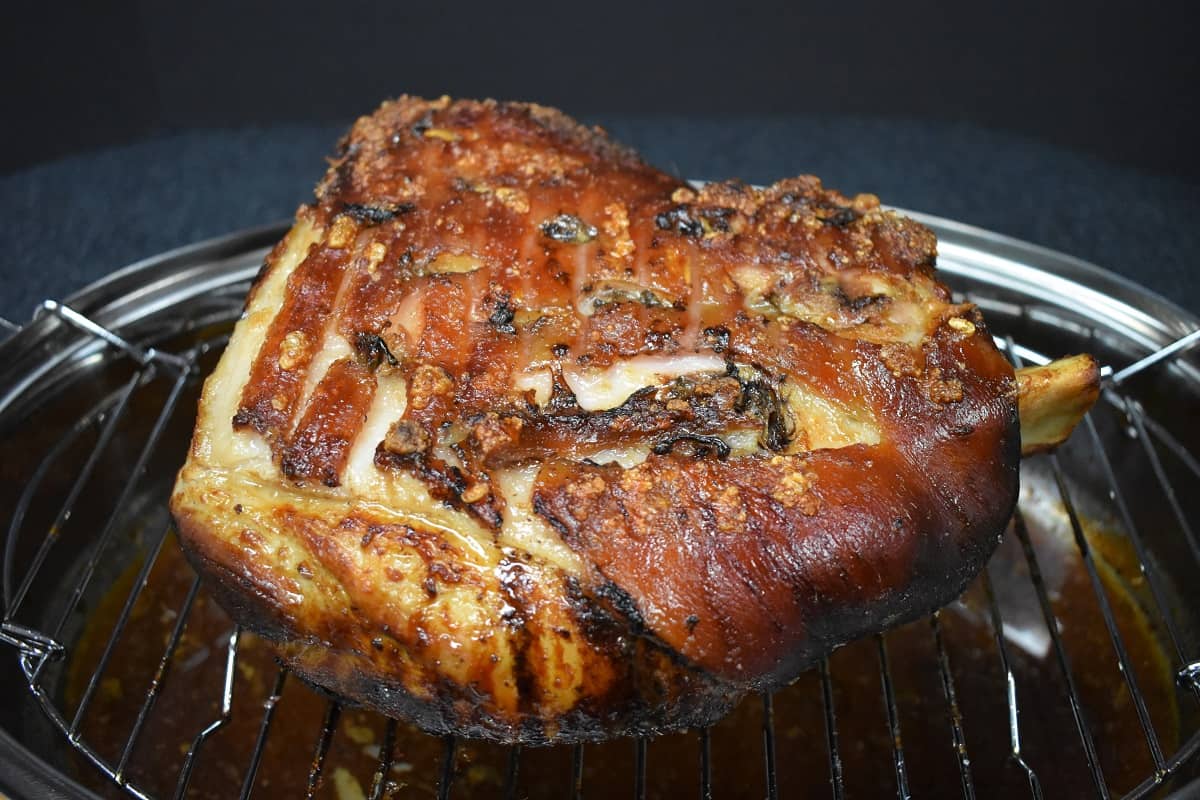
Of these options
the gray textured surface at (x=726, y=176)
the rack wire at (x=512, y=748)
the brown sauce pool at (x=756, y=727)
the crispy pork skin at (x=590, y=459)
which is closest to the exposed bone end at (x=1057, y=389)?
the crispy pork skin at (x=590, y=459)

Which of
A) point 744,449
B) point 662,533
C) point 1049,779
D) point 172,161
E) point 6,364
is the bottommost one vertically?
point 1049,779

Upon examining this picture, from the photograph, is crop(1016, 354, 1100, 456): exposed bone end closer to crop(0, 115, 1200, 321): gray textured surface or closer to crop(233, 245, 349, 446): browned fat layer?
crop(233, 245, 349, 446): browned fat layer

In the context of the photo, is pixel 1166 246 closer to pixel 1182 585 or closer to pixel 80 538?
pixel 1182 585

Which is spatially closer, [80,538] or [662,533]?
[662,533]

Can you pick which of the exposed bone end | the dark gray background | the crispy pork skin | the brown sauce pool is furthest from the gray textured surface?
the crispy pork skin

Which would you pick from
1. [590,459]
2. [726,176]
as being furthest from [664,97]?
[590,459]

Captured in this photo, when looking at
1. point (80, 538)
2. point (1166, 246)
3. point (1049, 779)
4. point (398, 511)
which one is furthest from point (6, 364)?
point (1166, 246)
